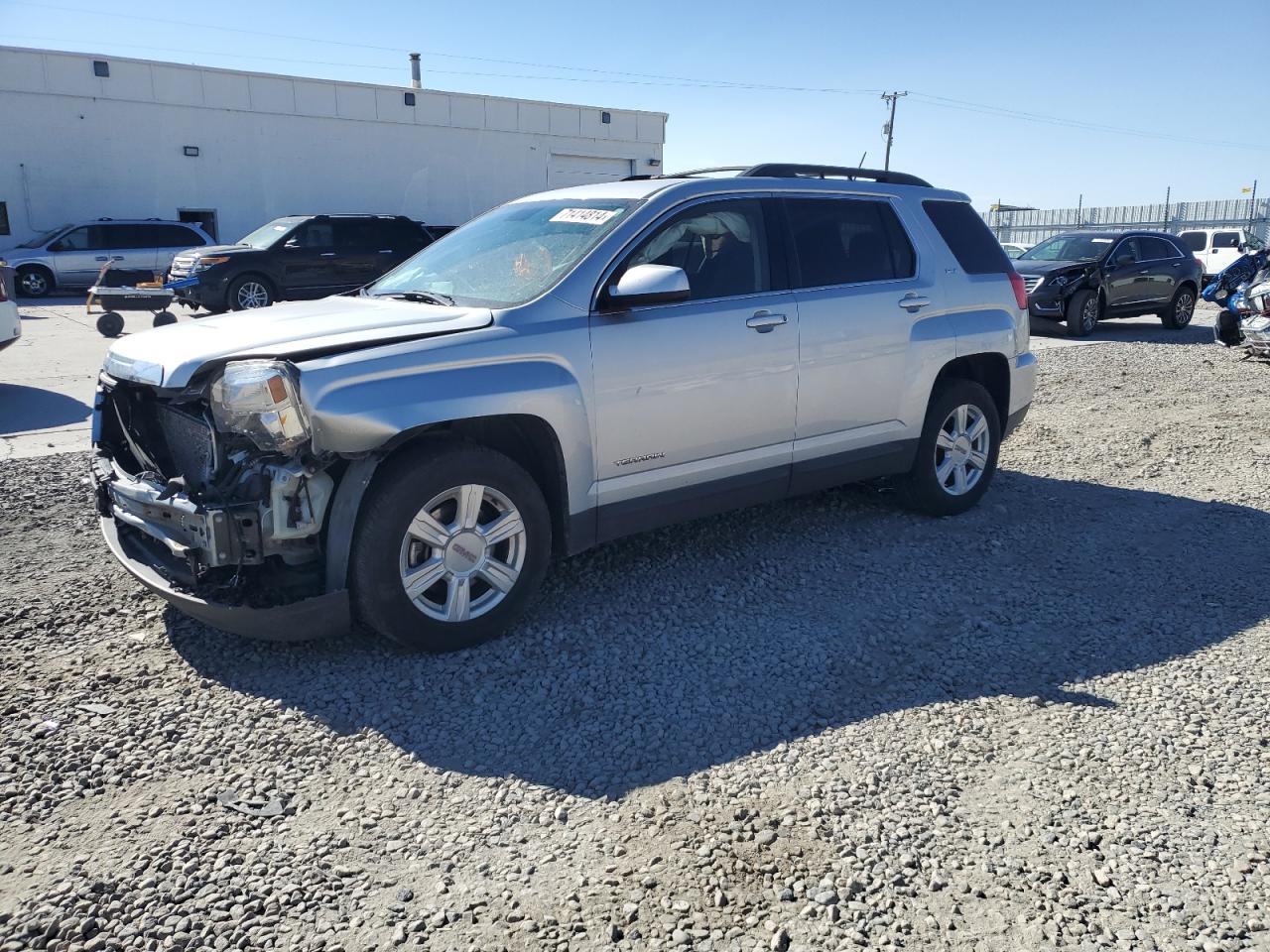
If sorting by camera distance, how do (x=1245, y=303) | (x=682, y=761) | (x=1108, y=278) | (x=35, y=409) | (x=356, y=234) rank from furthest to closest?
(x=356, y=234) → (x=1108, y=278) → (x=1245, y=303) → (x=35, y=409) → (x=682, y=761)

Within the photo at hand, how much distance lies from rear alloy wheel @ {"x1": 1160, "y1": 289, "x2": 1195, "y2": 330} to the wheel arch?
12.5 m

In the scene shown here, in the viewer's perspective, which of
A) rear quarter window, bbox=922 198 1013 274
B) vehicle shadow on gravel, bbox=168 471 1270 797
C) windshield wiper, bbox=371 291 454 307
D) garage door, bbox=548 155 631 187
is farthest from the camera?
garage door, bbox=548 155 631 187

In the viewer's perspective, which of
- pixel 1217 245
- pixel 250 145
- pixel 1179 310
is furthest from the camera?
pixel 1217 245

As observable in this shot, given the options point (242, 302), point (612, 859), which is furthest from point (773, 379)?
point (242, 302)

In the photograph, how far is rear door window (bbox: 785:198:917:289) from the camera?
16.8 ft

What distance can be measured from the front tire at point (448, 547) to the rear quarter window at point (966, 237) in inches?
126

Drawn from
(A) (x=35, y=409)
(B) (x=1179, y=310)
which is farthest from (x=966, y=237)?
(B) (x=1179, y=310)

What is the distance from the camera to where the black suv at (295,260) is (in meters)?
16.1

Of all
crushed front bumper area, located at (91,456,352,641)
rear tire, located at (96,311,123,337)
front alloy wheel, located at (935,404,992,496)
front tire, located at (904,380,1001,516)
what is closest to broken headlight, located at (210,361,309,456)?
crushed front bumper area, located at (91,456,352,641)

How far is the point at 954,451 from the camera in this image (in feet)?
19.5

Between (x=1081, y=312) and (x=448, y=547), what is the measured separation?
13.8m

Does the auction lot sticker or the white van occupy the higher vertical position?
the white van

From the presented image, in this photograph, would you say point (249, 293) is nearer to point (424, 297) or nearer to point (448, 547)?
point (424, 297)

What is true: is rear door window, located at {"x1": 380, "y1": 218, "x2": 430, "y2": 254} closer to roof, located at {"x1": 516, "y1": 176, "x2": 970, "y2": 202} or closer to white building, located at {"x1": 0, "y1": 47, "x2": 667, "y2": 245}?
white building, located at {"x1": 0, "y1": 47, "x2": 667, "y2": 245}
